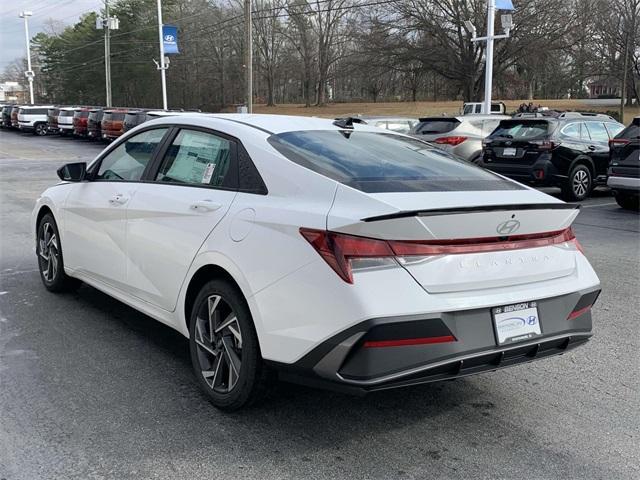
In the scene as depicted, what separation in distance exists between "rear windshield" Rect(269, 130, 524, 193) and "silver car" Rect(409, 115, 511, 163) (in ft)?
38.6

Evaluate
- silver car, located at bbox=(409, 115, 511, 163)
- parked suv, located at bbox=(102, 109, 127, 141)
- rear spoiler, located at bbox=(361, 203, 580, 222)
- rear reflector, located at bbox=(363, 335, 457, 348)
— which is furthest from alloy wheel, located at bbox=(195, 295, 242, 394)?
parked suv, located at bbox=(102, 109, 127, 141)

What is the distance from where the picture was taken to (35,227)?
632 cm

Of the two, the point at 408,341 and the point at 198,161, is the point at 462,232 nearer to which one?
the point at 408,341

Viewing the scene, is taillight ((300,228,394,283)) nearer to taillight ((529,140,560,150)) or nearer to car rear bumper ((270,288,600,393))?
car rear bumper ((270,288,600,393))

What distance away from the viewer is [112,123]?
31.2m

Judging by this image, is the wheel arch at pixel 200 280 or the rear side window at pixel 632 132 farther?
the rear side window at pixel 632 132

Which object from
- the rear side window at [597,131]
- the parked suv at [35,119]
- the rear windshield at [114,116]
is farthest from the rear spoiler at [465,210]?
the parked suv at [35,119]

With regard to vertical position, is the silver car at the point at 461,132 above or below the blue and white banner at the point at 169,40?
below

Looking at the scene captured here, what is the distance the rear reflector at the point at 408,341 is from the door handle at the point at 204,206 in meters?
1.33

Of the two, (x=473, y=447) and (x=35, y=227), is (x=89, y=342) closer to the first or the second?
(x=35, y=227)

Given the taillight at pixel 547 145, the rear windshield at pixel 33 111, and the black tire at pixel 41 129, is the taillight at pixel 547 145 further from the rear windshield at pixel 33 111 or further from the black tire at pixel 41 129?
the rear windshield at pixel 33 111

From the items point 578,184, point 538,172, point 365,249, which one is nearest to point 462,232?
point 365,249

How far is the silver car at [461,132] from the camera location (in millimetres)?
15969

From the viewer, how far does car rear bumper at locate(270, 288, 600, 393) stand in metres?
2.93
